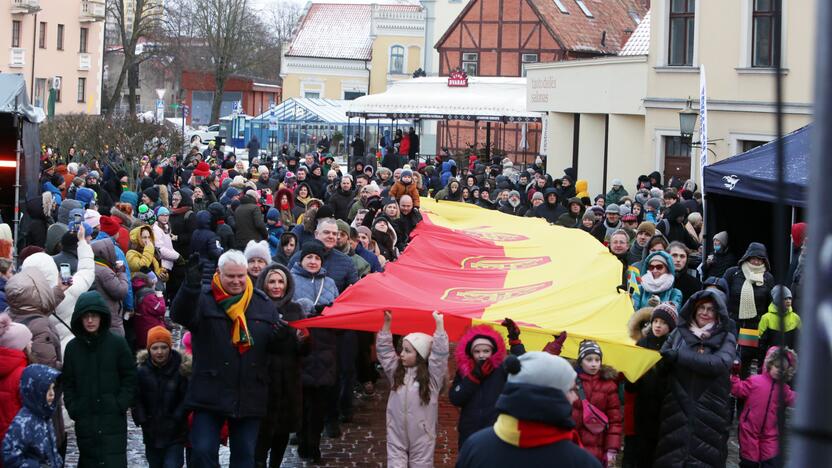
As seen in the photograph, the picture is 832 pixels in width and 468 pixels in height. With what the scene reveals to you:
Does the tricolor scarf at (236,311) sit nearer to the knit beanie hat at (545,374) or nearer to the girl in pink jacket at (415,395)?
the girl in pink jacket at (415,395)

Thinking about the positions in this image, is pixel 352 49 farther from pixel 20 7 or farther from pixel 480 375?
pixel 480 375

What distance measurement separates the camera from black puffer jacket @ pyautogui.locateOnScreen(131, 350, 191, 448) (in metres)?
8.45

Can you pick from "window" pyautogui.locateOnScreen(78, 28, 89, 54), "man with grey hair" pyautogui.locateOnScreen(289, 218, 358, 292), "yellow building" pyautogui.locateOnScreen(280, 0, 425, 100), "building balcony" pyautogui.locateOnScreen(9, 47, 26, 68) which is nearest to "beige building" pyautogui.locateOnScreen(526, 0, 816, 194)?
"man with grey hair" pyautogui.locateOnScreen(289, 218, 358, 292)

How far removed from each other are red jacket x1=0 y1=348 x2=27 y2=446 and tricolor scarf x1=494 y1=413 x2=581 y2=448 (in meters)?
4.31

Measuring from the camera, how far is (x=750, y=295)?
1177 centimetres

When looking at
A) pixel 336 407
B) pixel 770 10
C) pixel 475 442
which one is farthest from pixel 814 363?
pixel 770 10

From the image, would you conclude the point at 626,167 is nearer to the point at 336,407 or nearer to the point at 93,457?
the point at 336,407

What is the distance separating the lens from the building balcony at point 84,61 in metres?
68.5

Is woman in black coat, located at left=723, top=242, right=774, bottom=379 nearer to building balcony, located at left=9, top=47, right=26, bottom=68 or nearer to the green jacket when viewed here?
the green jacket

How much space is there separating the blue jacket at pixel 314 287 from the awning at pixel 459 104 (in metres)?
28.7

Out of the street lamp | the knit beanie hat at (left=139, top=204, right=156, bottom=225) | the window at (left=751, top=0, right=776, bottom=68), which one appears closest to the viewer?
the knit beanie hat at (left=139, top=204, right=156, bottom=225)

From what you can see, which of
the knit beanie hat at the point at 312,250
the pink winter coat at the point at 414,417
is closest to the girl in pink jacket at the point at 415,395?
the pink winter coat at the point at 414,417

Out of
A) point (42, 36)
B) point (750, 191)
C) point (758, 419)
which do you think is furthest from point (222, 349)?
point (42, 36)

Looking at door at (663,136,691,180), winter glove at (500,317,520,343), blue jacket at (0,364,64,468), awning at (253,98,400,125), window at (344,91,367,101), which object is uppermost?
window at (344,91,367,101)
